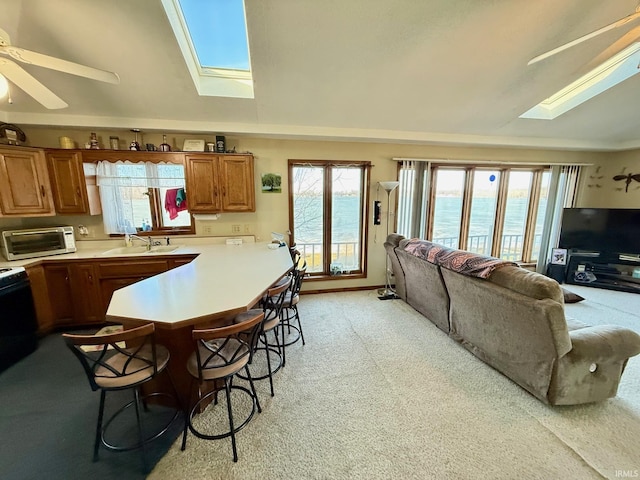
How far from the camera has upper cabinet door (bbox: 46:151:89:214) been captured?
308 centimetres

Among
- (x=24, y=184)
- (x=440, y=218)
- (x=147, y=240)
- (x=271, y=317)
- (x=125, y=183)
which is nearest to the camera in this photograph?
(x=271, y=317)

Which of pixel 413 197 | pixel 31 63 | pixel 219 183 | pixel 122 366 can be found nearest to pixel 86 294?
pixel 219 183

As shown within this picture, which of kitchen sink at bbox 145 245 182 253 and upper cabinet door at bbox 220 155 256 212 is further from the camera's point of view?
upper cabinet door at bbox 220 155 256 212

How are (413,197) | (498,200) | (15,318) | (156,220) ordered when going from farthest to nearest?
(498,200)
(413,197)
(156,220)
(15,318)

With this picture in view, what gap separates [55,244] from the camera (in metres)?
3.08

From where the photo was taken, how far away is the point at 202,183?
3.44 metres

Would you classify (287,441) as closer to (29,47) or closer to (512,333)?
(512,333)

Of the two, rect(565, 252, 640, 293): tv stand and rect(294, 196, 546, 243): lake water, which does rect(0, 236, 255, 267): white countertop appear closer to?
rect(294, 196, 546, 243): lake water

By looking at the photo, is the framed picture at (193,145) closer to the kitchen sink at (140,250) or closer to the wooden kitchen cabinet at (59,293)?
the kitchen sink at (140,250)

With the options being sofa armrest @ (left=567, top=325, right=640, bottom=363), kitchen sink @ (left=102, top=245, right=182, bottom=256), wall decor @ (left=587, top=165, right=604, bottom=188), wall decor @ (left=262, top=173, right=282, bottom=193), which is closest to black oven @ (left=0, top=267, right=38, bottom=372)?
kitchen sink @ (left=102, top=245, right=182, bottom=256)

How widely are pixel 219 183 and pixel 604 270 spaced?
6651 mm

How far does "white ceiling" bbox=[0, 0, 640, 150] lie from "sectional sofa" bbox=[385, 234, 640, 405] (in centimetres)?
204

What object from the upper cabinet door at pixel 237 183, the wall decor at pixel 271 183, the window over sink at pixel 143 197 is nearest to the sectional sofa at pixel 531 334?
the wall decor at pixel 271 183

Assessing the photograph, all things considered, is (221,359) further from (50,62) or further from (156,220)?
(156,220)
